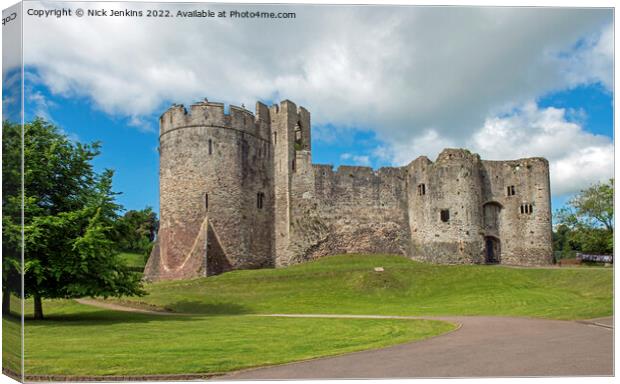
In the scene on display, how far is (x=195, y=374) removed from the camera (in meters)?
12.1

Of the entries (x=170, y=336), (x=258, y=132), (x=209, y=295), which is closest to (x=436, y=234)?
(x=258, y=132)

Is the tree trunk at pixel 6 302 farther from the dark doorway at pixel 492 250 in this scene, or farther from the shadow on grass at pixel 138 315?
the dark doorway at pixel 492 250

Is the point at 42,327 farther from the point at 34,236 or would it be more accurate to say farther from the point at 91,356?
the point at 91,356

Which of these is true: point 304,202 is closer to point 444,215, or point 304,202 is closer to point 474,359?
point 444,215

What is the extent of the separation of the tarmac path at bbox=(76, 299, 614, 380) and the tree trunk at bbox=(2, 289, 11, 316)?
4801 millimetres

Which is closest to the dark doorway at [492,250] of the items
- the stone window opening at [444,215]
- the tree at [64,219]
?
the stone window opening at [444,215]

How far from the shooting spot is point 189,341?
16391mm

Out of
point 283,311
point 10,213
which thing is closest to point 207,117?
point 283,311

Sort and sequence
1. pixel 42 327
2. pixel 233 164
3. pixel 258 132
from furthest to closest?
1. pixel 258 132
2. pixel 233 164
3. pixel 42 327

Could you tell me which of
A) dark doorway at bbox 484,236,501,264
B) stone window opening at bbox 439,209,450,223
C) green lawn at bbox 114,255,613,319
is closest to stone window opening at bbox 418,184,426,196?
stone window opening at bbox 439,209,450,223

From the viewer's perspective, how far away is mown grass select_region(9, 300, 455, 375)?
12.7 m

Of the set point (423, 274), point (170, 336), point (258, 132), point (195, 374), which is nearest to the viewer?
point (195, 374)

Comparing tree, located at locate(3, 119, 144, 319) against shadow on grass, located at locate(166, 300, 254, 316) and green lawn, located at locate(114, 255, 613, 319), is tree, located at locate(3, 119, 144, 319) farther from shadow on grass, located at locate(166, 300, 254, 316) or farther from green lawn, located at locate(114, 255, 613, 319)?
green lawn, located at locate(114, 255, 613, 319)

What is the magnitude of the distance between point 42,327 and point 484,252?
34291mm
